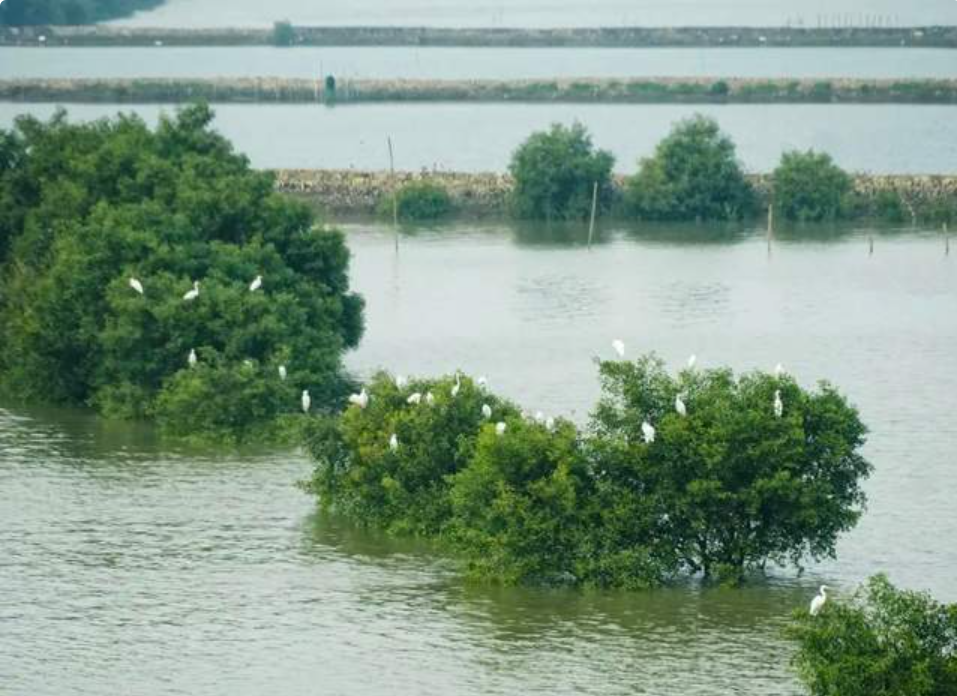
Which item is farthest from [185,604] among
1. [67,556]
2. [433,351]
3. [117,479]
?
[433,351]

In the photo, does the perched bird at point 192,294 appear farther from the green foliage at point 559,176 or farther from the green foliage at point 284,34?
the green foliage at point 284,34

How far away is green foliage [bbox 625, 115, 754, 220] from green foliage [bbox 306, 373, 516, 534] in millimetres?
41754

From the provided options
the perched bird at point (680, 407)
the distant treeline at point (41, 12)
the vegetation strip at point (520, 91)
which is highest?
the distant treeline at point (41, 12)

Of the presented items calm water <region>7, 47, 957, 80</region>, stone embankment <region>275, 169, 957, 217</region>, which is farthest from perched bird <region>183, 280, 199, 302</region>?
calm water <region>7, 47, 957, 80</region>

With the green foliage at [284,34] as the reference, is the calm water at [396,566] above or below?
below

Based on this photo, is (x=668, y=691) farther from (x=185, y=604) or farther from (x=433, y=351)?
(x=433, y=351)

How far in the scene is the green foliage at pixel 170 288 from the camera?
52.0 metres

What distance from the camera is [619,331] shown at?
66438mm

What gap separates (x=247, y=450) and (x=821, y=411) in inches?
559

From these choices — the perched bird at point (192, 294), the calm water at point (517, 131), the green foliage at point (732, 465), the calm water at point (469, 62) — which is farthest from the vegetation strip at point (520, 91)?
the green foliage at point (732, 465)

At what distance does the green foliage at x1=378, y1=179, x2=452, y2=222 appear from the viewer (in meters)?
87.8

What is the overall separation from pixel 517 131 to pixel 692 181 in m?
45.4

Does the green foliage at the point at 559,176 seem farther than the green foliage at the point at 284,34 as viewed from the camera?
No

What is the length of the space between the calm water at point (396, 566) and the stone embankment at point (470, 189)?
19947mm
